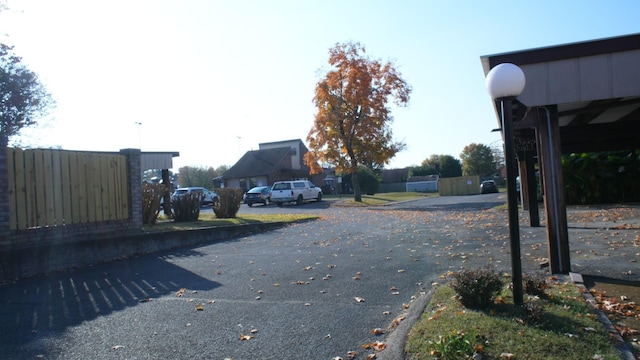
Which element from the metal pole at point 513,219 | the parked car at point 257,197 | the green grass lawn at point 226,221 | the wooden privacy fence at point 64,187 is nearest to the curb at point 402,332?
the metal pole at point 513,219

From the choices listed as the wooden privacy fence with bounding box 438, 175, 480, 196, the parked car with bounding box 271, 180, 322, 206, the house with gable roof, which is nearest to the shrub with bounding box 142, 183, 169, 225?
the parked car with bounding box 271, 180, 322, 206

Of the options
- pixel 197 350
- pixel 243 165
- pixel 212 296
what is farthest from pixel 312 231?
pixel 243 165

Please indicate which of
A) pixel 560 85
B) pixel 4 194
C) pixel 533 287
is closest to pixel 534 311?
pixel 533 287

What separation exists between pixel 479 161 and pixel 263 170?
48.3 metres

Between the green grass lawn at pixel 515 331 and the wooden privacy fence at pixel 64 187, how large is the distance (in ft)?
27.4

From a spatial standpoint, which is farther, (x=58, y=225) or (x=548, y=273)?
(x=58, y=225)

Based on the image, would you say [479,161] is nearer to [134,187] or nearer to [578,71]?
[134,187]

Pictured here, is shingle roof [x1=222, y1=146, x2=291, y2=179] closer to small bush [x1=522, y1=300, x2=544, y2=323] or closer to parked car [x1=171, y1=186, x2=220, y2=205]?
parked car [x1=171, y1=186, x2=220, y2=205]

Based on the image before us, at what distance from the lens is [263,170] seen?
53031 millimetres

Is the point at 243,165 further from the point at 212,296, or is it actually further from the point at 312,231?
the point at 212,296

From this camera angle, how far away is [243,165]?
56.2 metres

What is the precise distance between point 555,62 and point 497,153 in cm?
8696

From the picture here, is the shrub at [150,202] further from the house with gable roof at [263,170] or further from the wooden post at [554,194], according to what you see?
the house with gable roof at [263,170]

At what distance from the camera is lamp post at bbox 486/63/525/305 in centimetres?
556
